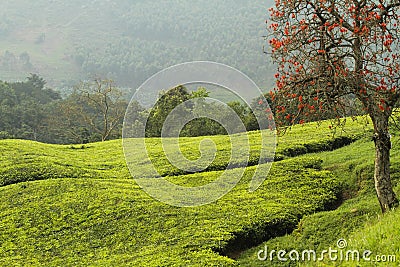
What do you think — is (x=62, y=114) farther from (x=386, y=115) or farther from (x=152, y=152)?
(x=386, y=115)

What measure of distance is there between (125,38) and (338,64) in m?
161

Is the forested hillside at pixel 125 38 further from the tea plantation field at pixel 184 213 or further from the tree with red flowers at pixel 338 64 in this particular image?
the tree with red flowers at pixel 338 64

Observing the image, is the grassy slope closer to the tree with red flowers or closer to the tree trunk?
the tree trunk

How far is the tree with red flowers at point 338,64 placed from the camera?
985 cm

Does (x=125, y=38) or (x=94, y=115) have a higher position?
(x=125, y=38)

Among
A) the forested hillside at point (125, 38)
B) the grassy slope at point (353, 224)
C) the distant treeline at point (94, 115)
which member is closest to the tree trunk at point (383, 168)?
the grassy slope at point (353, 224)

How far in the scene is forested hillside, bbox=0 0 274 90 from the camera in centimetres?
12506

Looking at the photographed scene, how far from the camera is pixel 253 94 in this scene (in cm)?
1321

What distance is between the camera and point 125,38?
542 feet

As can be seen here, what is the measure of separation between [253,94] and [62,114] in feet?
134

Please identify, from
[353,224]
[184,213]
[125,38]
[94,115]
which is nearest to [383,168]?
[353,224]

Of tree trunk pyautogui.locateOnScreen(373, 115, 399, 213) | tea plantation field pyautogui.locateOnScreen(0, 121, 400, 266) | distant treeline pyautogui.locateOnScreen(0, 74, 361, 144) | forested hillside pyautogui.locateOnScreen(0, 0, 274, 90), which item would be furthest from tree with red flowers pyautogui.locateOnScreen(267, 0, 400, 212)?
forested hillside pyautogui.locateOnScreen(0, 0, 274, 90)

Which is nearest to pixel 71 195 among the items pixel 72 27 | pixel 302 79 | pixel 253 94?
pixel 253 94

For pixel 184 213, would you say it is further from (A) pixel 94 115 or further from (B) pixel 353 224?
(A) pixel 94 115
